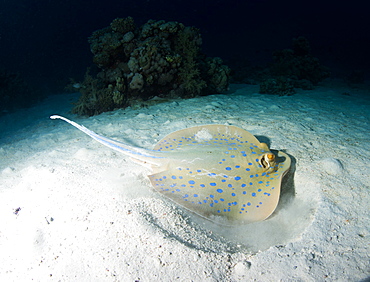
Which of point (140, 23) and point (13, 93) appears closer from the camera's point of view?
point (13, 93)

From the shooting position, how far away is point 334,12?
42.0 m

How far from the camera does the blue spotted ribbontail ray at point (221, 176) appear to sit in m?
2.04

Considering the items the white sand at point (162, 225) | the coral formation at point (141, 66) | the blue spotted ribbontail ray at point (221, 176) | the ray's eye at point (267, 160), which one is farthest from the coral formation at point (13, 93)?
the ray's eye at point (267, 160)

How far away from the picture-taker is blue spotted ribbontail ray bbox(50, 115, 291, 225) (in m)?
2.04

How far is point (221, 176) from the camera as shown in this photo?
2.32 meters

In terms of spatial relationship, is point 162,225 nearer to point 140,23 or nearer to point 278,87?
point 278,87

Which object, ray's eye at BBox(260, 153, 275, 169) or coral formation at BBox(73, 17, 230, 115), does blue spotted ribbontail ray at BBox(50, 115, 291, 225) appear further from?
coral formation at BBox(73, 17, 230, 115)

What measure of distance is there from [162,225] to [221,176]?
2.85 feet

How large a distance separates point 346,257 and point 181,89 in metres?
6.60

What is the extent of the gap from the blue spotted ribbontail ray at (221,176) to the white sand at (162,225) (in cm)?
21

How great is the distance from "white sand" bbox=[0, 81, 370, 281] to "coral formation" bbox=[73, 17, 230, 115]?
3894 millimetres

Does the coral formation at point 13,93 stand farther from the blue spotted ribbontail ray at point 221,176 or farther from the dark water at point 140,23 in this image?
the blue spotted ribbontail ray at point 221,176

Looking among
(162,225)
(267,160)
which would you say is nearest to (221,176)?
(267,160)

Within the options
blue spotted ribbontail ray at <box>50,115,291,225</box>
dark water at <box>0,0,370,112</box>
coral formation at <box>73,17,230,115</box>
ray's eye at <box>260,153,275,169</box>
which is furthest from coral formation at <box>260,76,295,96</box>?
dark water at <box>0,0,370,112</box>
